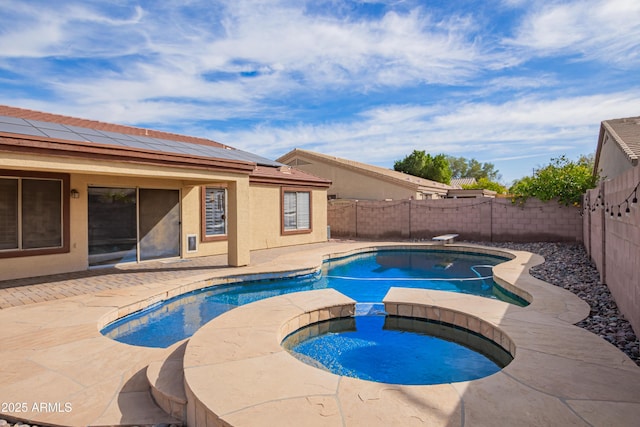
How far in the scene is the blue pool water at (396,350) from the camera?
448cm

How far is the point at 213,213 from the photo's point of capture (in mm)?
12359

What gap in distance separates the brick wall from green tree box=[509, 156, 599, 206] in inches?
287

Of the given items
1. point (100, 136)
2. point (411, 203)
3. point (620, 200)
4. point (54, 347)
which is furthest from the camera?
point (411, 203)

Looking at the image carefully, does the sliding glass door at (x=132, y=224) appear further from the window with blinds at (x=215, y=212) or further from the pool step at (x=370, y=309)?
the pool step at (x=370, y=309)

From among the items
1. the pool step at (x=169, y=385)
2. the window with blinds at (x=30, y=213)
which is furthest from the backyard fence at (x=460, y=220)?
the pool step at (x=169, y=385)

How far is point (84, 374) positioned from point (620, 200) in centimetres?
780

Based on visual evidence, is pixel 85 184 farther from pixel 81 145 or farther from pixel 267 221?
pixel 267 221

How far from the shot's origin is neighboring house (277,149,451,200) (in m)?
21.8

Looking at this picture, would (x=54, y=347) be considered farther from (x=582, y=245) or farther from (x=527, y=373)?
(x=582, y=245)

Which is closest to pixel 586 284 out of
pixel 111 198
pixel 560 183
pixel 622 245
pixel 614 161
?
pixel 622 245

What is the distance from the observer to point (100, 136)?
8.32 metres

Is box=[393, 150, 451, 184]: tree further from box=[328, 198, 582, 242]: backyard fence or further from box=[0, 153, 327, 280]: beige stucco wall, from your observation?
box=[0, 153, 327, 280]: beige stucco wall

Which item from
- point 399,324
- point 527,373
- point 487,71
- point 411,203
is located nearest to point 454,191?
point 411,203

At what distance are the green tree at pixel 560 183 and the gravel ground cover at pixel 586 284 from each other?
1953 mm
